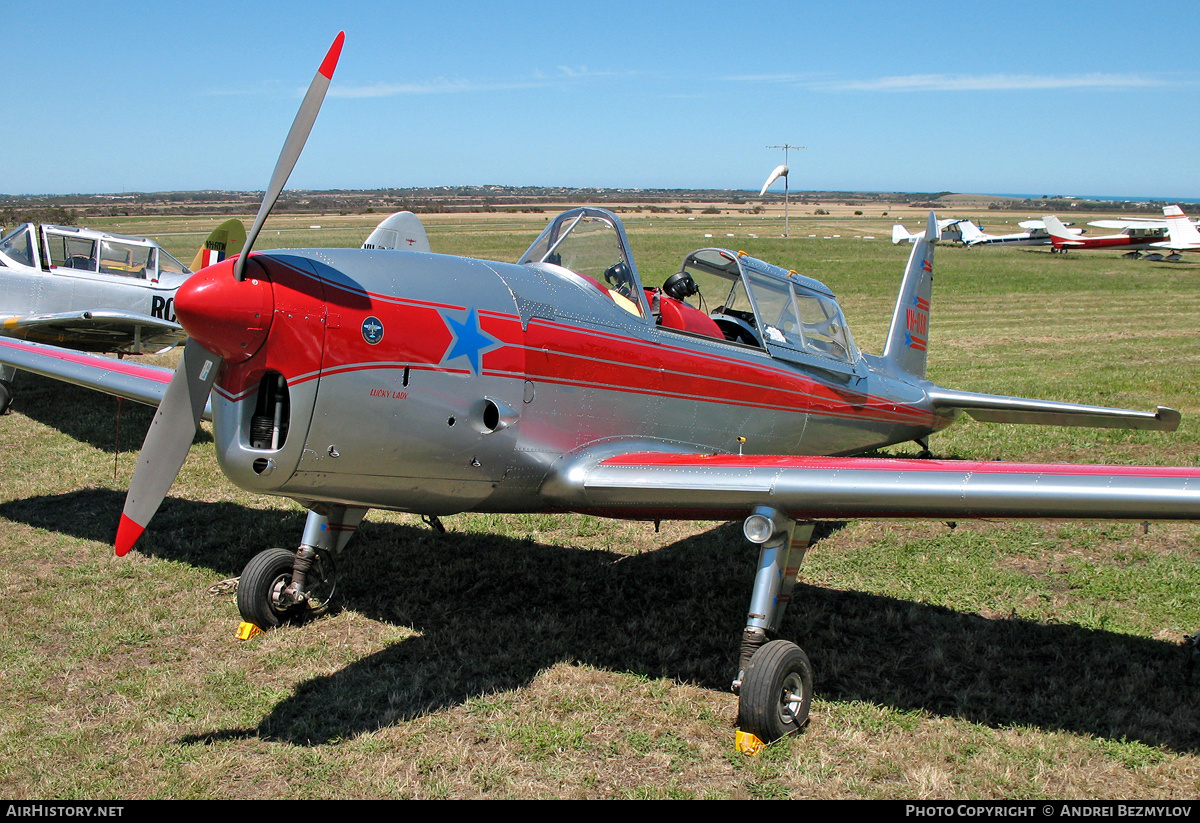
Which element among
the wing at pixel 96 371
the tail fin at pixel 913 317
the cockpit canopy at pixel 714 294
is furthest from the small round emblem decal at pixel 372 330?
the tail fin at pixel 913 317

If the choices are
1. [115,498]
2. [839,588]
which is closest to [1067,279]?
[839,588]

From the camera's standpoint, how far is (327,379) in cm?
382

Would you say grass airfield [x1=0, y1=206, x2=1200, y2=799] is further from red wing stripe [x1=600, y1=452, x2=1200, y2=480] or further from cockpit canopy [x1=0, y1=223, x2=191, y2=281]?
cockpit canopy [x1=0, y1=223, x2=191, y2=281]

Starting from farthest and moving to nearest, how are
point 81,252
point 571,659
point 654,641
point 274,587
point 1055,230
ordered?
1. point 1055,230
2. point 81,252
3. point 274,587
4. point 654,641
5. point 571,659

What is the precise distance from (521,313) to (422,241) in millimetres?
2077

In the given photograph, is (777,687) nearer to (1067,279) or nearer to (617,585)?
(617,585)

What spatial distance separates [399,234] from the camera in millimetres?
5992

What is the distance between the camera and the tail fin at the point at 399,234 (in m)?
5.82

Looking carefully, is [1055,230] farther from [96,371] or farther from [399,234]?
[96,371]

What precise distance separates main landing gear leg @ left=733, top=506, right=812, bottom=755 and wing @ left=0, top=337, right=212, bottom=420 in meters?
4.42

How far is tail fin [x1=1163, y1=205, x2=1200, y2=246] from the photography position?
3866 centimetres

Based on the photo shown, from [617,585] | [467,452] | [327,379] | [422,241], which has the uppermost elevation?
[422,241]

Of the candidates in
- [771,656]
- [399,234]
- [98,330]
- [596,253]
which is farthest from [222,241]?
[771,656]

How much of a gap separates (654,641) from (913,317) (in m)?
4.84
